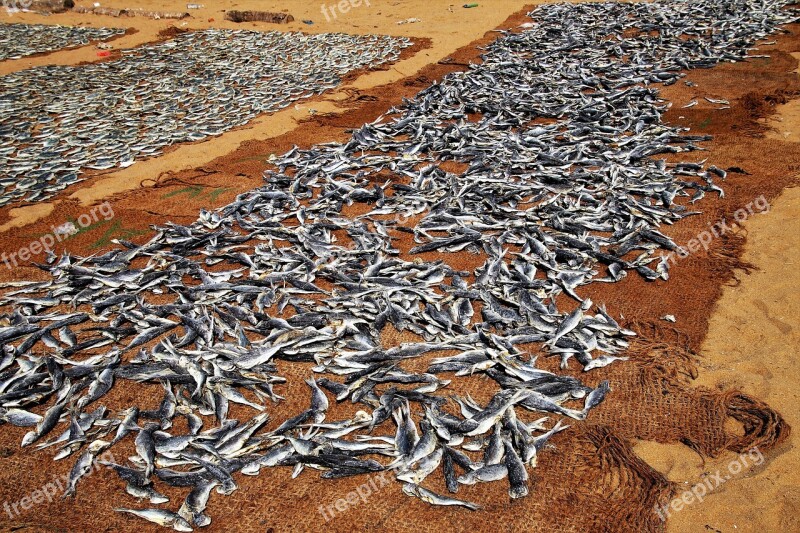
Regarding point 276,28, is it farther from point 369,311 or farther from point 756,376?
point 756,376

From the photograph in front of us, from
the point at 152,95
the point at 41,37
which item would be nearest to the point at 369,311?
the point at 152,95

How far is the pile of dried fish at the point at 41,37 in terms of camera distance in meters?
13.0

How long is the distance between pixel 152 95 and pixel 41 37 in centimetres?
692

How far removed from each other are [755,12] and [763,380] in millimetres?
11744

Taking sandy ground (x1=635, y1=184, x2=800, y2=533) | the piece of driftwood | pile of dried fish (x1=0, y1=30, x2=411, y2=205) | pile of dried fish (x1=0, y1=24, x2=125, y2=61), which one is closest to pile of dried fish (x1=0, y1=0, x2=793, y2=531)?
sandy ground (x1=635, y1=184, x2=800, y2=533)

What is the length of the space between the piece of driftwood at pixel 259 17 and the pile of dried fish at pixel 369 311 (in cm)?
936

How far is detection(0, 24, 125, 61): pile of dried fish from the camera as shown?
42.8ft

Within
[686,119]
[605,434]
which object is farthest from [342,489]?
[686,119]

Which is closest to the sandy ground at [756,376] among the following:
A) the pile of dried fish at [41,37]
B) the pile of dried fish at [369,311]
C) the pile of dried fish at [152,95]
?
the pile of dried fish at [369,311]

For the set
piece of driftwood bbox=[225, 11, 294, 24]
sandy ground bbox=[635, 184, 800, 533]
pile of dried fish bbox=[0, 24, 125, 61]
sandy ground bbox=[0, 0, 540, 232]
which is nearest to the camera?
sandy ground bbox=[635, 184, 800, 533]

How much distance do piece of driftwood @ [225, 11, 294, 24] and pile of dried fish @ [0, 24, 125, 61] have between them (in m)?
2.88

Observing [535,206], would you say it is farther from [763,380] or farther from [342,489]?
[342,489]

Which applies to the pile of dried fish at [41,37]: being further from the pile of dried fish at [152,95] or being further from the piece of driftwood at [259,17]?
the piece of driftwood at [259,17]

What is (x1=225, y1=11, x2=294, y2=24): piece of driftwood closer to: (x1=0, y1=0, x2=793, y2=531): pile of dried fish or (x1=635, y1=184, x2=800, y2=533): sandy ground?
(x1=0, y1=0, x2=793, y2=531): pile of dried fish
